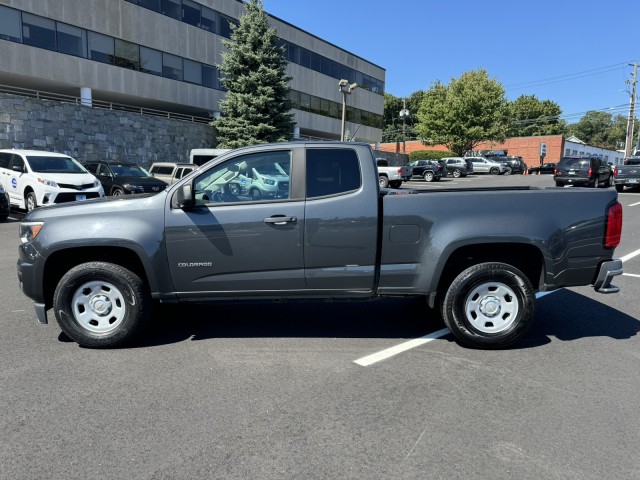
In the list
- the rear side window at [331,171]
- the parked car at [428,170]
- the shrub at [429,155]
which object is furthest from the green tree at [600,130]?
the rear side window at [331,171]

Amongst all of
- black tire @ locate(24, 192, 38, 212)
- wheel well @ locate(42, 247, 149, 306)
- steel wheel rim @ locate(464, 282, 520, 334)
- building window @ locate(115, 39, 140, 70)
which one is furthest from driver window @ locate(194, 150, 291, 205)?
building window @ locate(115, 39, 140, 70)

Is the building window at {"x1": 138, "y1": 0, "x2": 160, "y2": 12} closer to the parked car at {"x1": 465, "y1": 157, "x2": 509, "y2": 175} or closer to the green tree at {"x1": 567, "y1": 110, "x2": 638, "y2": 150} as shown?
the parked car at {"x1": 465, "y1": 157, "x2": 509, "y2": 175}

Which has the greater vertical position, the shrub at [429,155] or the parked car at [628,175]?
the shrub at [429,155]

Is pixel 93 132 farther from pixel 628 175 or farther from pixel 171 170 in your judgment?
pixel 628 175

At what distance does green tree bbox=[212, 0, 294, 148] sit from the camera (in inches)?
1098

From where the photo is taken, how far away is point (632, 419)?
3227 mm

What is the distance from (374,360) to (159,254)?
2.14 meters

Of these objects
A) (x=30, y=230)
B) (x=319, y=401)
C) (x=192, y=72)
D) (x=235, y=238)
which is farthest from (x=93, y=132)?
(x=319, y=401)

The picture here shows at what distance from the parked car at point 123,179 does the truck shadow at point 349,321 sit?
1064 centimetres

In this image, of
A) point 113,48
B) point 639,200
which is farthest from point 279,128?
point 639,200

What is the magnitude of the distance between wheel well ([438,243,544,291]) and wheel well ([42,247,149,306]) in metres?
2.89

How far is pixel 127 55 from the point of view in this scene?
27.6 meters

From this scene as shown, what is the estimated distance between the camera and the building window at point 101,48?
26.0 meters

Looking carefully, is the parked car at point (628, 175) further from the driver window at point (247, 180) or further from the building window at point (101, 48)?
the building window at point (101, 48)
